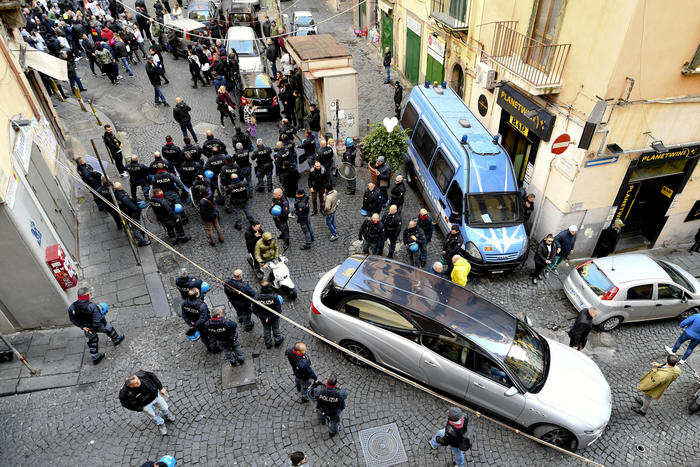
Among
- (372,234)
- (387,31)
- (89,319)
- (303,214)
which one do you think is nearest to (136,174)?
(303,214)

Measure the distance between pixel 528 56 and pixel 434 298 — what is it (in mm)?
7197

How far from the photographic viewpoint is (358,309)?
7570 mm

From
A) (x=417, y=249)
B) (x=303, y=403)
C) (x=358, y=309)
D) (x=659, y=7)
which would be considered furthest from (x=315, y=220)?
(x=659, y=7)

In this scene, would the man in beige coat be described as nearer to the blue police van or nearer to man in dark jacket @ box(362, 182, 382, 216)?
the blue police van

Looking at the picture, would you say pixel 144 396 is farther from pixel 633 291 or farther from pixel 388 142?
pixel 633 291

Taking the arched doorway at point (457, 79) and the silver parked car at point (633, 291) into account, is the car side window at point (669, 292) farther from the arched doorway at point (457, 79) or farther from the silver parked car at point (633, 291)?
the arched doorway at point (457, 79)

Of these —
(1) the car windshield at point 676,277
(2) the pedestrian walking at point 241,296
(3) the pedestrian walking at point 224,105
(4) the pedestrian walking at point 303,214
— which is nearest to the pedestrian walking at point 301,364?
(2) the pedestrian walking at point 241,296

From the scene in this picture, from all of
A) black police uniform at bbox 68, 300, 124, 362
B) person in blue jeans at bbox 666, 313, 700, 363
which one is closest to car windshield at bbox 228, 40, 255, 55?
black police uniform at bbox 68, 300, 124, 362

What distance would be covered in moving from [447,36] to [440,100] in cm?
427

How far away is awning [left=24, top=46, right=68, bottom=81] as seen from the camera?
12.5 meters

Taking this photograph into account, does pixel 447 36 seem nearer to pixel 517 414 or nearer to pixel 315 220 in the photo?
pixel 315 220

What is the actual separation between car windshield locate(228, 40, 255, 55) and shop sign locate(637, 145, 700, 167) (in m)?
15.5

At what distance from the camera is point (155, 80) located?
16.5 metres

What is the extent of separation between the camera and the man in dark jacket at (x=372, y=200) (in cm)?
1072
